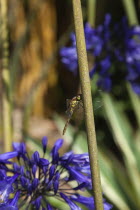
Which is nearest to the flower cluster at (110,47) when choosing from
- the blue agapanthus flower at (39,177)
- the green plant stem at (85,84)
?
the blue agapanthus flower at (39,177)

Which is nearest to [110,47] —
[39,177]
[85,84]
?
[39,177]

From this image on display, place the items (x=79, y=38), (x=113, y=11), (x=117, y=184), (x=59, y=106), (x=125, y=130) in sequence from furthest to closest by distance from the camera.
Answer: (x=59, y=106) < (x=113, y=11) < (x=125, y=130) < (x=117, y=184) < (x=79, y=38)

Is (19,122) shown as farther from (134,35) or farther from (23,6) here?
(134,35)

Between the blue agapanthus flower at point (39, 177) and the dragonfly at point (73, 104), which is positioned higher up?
the dragonfly at point (73, 104)

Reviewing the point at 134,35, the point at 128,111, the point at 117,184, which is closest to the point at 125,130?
the point at 117,184

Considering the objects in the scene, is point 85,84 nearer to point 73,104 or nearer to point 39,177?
point 73,104

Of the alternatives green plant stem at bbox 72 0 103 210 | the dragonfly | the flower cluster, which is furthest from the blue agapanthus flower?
the flower cluster

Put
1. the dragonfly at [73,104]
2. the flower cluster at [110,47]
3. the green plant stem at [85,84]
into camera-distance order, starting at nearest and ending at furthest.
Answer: the green plant stem at [85,84], the dragonfly at [73,104], the flower cluster at [110,47]

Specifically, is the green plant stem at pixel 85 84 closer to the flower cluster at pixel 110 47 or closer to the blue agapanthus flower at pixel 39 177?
the blue agapanthus flower at pixel 39 177

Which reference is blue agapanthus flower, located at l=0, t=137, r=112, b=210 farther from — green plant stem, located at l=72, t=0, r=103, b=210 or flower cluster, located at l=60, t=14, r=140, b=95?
flower cluster, located at l=60, t=14, r=140, b=95

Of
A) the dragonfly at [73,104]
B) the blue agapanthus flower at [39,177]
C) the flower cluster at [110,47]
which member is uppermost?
the flower cluster at [110,47]

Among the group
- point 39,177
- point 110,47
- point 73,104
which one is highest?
point 110,47
